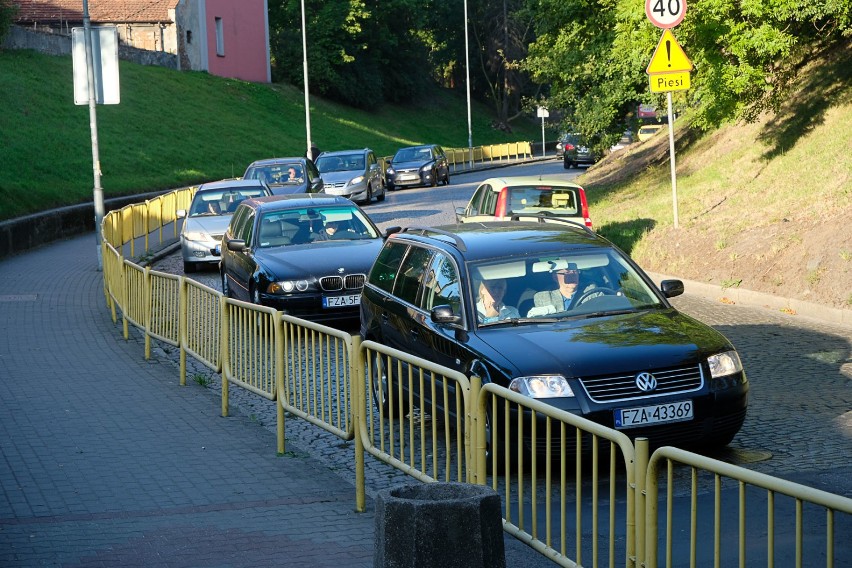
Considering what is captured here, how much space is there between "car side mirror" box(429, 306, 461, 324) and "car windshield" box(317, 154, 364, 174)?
1168 inches

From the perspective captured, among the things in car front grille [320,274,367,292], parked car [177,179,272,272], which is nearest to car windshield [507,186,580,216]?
car front grille [320,274,367,292]

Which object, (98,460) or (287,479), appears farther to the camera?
(98,460)

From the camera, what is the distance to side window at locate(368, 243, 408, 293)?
1018cm

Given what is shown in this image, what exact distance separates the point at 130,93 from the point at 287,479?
1818 inches

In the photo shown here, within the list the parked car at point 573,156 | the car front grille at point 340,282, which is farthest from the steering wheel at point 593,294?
the parked car at point 573,156

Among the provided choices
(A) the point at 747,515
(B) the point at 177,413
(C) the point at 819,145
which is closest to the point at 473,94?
(C) the point at 819,145

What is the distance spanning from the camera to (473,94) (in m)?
92.4

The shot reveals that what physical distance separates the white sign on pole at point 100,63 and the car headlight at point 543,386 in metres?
17.1

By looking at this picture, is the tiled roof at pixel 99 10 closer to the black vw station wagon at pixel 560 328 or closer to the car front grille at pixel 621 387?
the black vw station wagon at pixel 560 328

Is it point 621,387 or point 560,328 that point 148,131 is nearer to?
point 560,328

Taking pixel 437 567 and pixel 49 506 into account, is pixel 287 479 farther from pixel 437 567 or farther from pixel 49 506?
pixel 437 567

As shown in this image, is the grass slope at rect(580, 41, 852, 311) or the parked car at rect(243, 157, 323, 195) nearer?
the grass slope at rect(580, 41, 852, 311)

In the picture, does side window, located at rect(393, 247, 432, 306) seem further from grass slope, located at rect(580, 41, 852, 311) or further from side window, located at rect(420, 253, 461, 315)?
grass slope, located at rect(580, 41, 852, 311)

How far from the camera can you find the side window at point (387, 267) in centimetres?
1018
